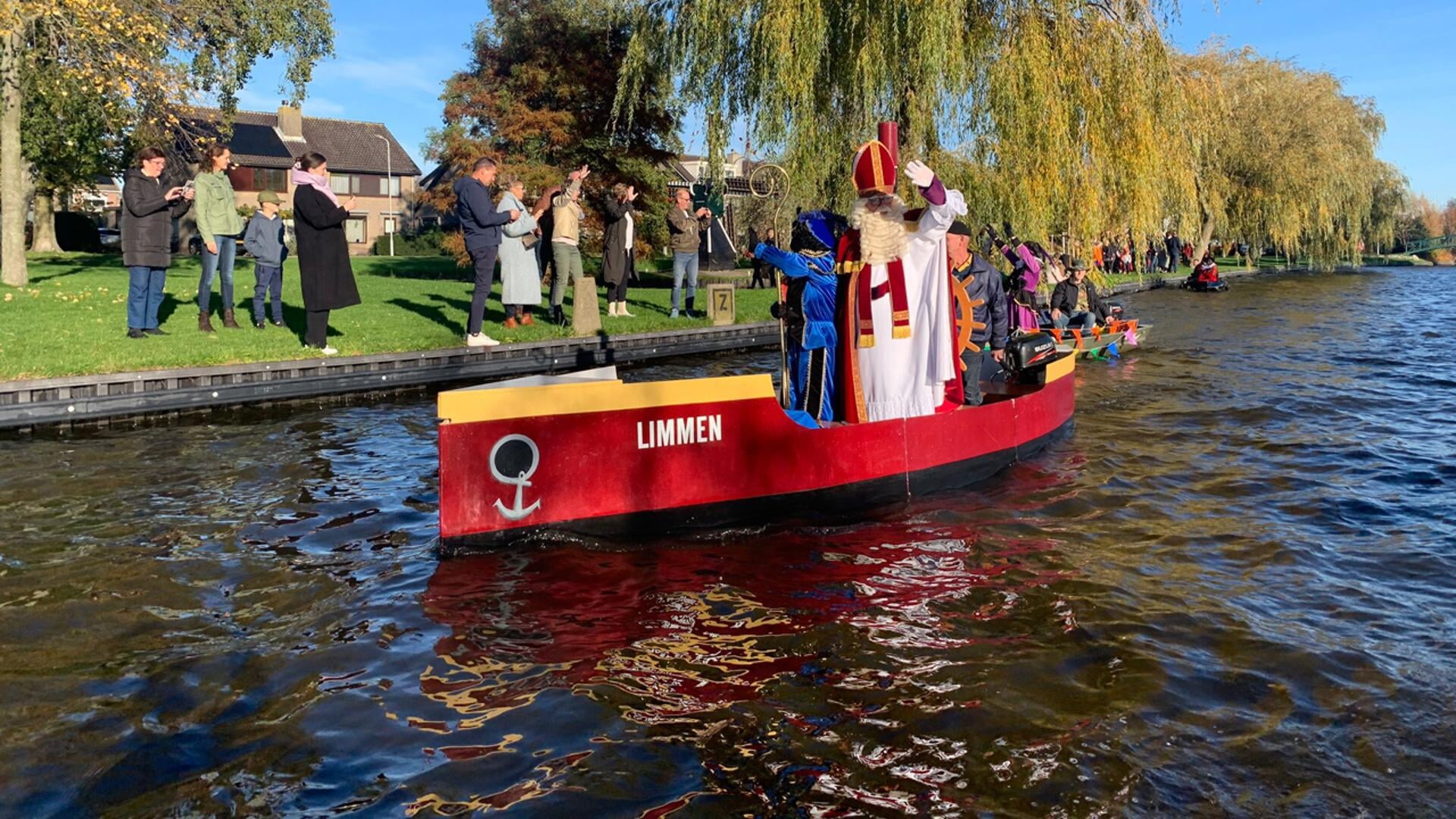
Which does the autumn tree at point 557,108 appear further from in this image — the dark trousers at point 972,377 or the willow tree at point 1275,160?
the willow tree at point 1275,160

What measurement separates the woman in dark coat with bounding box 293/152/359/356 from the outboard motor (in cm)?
728

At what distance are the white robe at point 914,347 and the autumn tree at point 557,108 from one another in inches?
732

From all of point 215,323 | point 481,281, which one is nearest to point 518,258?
point 481,281

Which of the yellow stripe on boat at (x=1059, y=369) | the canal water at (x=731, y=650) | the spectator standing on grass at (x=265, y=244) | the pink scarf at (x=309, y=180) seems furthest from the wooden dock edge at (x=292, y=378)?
the yellow stripe on boat at (x=1059, y=369)

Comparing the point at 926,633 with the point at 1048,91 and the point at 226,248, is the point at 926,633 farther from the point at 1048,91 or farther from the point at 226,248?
the point at 1048,91

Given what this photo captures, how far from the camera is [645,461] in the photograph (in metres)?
7.10

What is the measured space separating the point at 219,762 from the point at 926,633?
346 centimetres

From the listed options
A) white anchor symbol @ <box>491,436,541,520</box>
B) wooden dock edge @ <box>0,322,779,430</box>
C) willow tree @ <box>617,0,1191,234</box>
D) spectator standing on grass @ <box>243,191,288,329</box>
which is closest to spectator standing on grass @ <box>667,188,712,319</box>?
willow tree @ <box>617,0,1191,234</box>

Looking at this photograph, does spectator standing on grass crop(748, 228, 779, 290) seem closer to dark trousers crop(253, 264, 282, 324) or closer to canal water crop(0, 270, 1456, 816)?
dark trousers crop(253, 264, 282, 324)

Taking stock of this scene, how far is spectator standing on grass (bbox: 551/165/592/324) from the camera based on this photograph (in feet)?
54.3

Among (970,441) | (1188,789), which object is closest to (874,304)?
(970,441)

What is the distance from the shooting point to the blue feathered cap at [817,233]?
8297 mm

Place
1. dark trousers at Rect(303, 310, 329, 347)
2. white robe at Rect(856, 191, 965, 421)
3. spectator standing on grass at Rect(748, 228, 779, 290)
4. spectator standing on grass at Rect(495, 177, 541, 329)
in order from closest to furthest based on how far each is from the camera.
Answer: white robe at Rect(856, 191, 965, 421), dark trousers at Rect(303, 310, 329, 347), spectator standing on grass at Rect(495, 177, 541, 329), spectator standing on grass at Rect(748, 228, 779, 290)

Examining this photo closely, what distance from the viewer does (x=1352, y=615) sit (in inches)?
248
